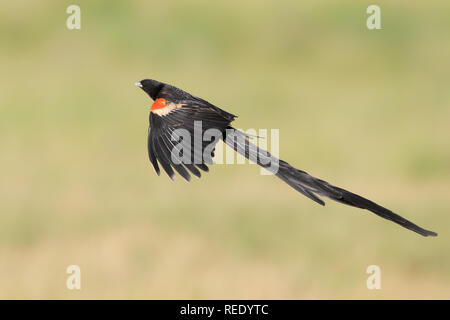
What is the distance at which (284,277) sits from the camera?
9523 mm

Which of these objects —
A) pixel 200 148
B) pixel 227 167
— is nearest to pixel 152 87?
pixel 200 148

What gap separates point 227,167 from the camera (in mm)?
13102

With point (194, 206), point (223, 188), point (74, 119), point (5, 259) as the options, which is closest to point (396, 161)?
point (223, 188)

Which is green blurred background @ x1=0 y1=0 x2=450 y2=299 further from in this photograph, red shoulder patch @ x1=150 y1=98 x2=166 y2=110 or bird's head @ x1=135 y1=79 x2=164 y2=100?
red shoulder patch @ x1=150 y1=98 x2=166 y2=110

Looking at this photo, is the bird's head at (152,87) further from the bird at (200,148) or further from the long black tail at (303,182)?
the long black tail at (303,182)

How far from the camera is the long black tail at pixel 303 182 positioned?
173 inches

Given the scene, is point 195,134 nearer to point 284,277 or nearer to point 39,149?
point 284,277

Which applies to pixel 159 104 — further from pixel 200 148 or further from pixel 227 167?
pixel 227 167

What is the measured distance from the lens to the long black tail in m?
4.39

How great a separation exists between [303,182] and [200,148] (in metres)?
0.54

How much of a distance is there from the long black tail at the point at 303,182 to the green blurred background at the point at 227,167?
13.8 ft

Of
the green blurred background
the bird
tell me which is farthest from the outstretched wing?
the green blurred background

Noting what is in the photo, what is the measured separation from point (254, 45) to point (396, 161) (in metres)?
4.95

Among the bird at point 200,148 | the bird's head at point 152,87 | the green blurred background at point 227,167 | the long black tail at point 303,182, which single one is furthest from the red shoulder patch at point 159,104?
the green blurred background at point 227,167
